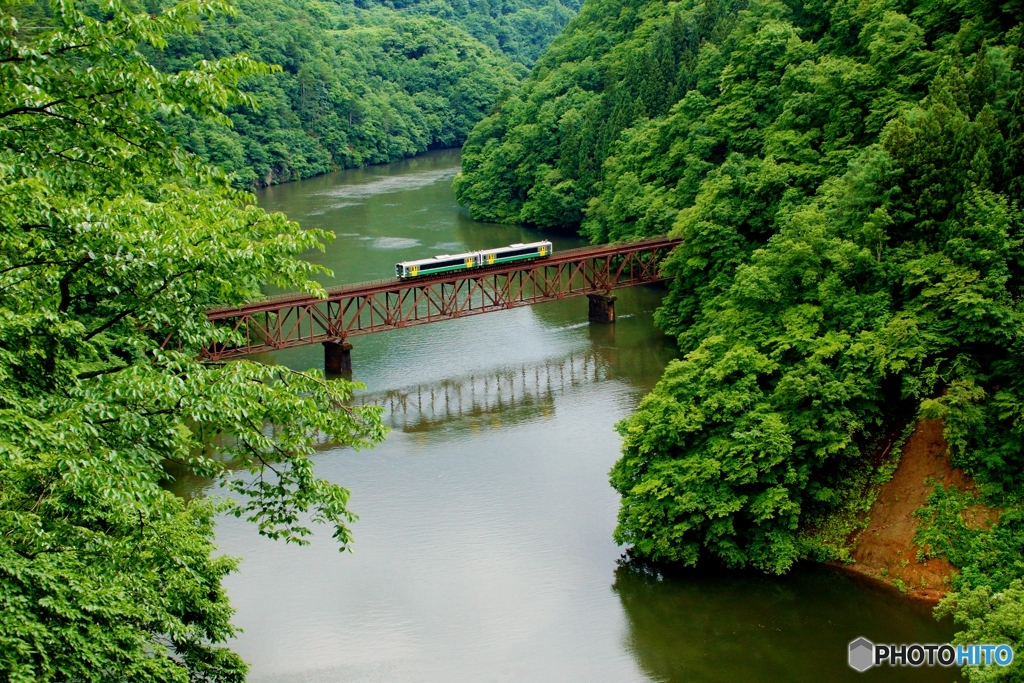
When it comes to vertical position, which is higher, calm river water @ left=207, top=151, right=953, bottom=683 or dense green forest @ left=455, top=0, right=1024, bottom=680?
dense green forest @ left=455, top=0, right=1024, bottom=680

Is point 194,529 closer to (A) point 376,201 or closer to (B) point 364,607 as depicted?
(B) point 364,607

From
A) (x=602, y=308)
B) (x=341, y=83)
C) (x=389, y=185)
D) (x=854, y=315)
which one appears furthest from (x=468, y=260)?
(x=341, y=83)

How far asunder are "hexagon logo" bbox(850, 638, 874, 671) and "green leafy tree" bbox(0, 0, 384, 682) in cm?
1576

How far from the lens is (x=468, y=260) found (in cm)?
4756

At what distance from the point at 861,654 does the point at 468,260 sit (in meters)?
27.5

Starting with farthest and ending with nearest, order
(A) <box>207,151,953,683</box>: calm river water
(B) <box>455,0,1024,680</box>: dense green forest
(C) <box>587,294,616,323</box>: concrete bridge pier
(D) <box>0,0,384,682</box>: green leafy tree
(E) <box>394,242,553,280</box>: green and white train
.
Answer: (C) <box>587,294,616,323</box>: concrete bridge pier < (E) <box>394,242,553,280</box>: green and white train < (B) <box>455,0,1024,680</box>: dense green forest < (A) <box>207,151,953,683</box>: calm river water < (D) <box>0,0,384,682</box>: green leafy tree

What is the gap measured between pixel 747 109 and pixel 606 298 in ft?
36.8

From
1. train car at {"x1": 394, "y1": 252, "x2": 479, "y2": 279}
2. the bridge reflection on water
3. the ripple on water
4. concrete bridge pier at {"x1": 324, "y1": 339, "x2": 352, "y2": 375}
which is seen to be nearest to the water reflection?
the bridge reflection on water

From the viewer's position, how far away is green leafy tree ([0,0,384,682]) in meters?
11.0

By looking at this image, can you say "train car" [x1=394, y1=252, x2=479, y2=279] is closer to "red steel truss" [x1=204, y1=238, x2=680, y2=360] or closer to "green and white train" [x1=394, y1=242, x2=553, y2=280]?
"green and white train" [x1=394, y1=242, x2=553, y2=280]

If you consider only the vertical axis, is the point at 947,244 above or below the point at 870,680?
above

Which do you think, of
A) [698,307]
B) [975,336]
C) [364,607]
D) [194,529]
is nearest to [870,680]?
[975,336]

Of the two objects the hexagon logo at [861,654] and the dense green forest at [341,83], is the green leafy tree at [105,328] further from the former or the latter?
the dense green forest at [341,83]

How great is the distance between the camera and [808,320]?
31.5m
